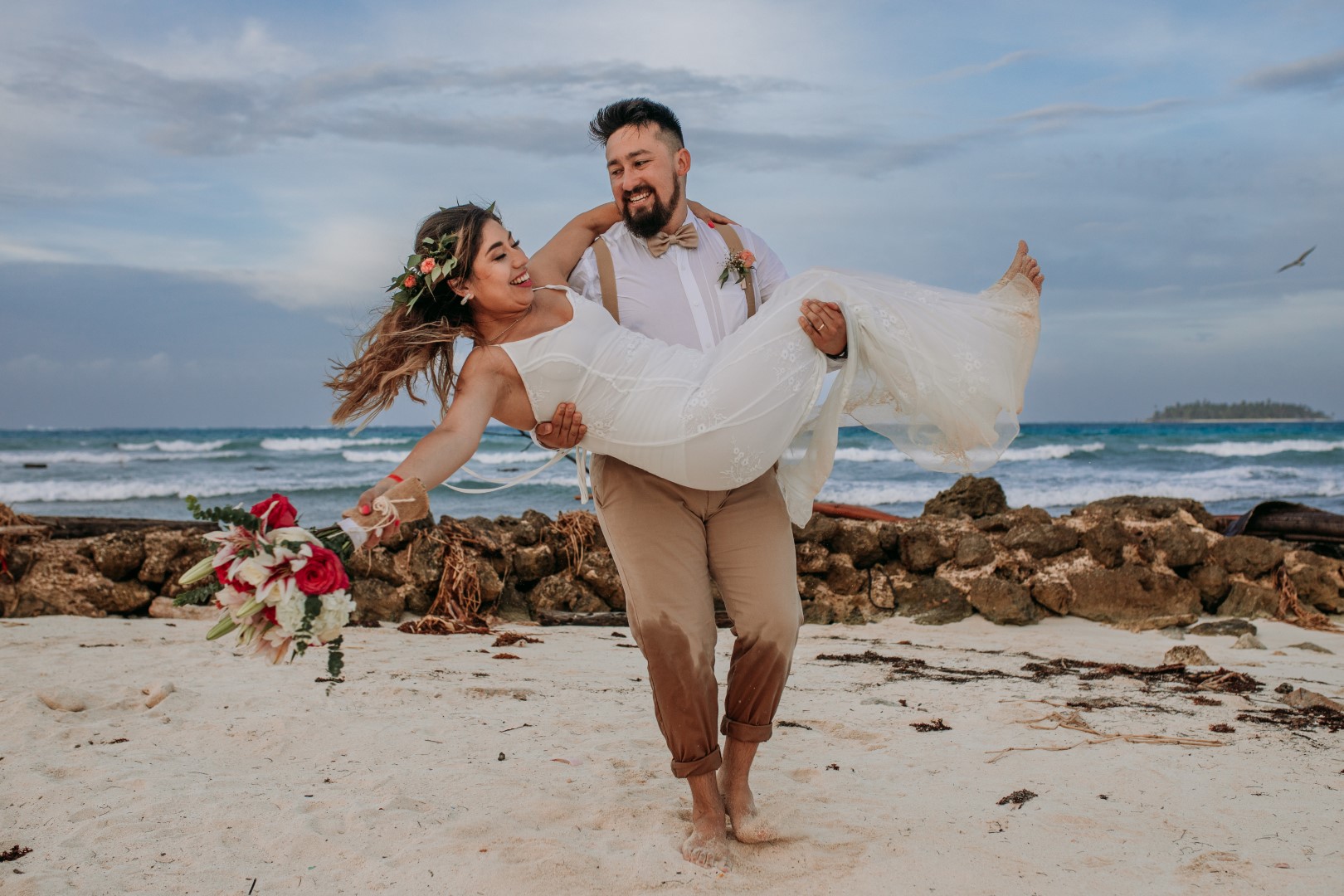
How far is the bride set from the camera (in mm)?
3449

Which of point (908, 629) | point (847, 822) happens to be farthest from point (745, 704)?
point (908, 629)

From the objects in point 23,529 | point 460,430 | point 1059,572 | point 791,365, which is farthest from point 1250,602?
point 23,529

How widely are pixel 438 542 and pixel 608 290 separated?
13.8 ft

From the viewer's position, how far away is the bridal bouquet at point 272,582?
8.89 feet

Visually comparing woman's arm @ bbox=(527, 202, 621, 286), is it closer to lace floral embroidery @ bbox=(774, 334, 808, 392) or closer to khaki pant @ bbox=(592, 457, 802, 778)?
khaki pant @ bbox=(592, 457, 802, 778)

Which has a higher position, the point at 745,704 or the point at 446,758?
the point at 745,704

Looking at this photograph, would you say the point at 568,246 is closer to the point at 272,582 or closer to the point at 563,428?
the point at 563,428

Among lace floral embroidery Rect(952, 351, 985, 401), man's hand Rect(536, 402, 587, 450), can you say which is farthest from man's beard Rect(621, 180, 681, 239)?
lace floral embroidery Rect(952, 351, 985, 401)

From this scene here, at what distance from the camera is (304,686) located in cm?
542

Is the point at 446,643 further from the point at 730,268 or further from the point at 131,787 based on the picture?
the point at 730,268

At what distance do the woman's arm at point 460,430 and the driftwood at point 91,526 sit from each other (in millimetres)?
5232

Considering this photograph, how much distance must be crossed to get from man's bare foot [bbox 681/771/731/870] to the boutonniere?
5.95 feet

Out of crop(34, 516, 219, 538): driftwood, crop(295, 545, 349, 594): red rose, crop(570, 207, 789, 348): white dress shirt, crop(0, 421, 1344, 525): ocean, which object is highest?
crop(570, 207, 789, 348): white dress shirt

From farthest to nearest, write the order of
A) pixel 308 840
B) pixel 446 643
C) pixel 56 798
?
1. pixel 446 643
2. pixel 56 798
3. pixel 308 840
